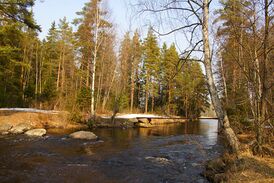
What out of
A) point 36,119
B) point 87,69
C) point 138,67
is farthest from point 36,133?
point 138,67

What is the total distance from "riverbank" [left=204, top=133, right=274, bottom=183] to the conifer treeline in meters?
2.93

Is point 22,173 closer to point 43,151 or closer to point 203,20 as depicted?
point 43,151

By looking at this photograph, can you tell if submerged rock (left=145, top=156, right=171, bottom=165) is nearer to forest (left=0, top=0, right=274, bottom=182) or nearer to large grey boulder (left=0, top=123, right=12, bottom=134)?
forest (left=0, top=0, right=274, bottom=182)

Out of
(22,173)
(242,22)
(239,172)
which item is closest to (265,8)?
(242,22)

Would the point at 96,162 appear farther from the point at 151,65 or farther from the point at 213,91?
the point at 151,65

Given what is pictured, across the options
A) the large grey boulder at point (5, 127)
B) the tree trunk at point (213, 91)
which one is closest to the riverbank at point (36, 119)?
the large grey boulder at point (5, 127)

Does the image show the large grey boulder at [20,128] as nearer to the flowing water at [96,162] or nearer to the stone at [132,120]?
the flowing water at [96,162]

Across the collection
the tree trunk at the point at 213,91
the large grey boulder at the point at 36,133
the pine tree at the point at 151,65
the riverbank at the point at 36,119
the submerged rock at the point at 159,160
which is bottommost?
the submerged rock at the point at 159,160

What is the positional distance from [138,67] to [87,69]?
55.8ft

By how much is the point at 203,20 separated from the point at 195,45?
2.33 ft

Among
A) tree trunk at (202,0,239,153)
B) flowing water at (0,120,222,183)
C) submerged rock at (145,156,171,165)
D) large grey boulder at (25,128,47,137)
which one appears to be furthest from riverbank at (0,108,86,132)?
tree trunk at (202,0,239,153)

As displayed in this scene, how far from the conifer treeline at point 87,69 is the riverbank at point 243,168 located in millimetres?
2929

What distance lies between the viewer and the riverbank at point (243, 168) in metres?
5.21

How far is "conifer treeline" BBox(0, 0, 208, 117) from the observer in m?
20.1
